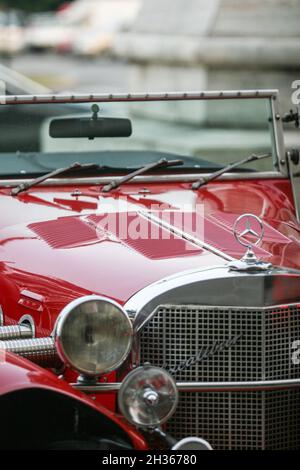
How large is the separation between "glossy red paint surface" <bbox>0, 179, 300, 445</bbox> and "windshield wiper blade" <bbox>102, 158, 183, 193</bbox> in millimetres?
35

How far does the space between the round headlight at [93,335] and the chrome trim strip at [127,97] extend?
5.20 feet

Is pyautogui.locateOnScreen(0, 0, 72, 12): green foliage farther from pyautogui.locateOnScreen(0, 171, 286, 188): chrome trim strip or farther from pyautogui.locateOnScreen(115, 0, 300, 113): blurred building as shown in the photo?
pyautogui.locateOnScreen(0, 171, 286, 188): chrome trim strip

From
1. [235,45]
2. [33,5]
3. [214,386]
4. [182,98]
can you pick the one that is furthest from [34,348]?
[33,5]

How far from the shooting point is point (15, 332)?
3838 mm

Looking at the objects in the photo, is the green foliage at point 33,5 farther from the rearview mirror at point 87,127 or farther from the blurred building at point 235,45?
the rearview mirror at point 87,127

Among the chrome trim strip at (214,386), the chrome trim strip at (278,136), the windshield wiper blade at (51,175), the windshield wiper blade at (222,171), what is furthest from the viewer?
the chrome trim strip at (278,136)

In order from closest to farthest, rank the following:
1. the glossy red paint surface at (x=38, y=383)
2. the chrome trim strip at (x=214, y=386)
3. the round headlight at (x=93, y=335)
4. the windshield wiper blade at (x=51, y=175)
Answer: the glossy red paint surface at (x=38, y=383) → the round headlight at (x=93, y=335) → the chrome trim strip at (x=214, y=386) → the windshield wiper blade at (x=51, y=175)

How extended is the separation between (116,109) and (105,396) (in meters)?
1.89

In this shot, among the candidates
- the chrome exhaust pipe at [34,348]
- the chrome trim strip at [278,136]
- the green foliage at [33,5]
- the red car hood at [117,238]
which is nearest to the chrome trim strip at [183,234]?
the red car hood at [117,238]

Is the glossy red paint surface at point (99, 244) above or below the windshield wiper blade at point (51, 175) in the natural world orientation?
below

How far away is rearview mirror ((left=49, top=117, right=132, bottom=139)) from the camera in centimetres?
484

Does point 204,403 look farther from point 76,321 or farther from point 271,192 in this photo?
point 271,192

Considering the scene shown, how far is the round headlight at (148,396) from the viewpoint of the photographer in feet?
10.9

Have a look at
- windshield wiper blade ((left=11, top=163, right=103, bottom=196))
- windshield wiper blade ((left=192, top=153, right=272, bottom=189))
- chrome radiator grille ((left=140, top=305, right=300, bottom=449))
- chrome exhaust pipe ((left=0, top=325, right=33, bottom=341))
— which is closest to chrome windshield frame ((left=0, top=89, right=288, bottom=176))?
windshield wiper blade ((left=192, top=153, right=272, bottom=189))
